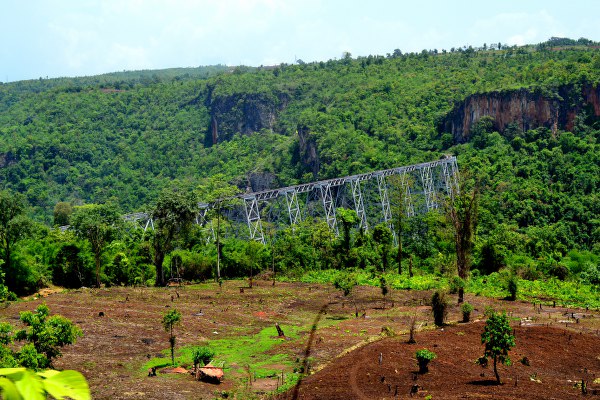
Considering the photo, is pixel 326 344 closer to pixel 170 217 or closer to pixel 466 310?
pixel 466 310

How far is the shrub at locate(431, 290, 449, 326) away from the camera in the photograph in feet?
85.8

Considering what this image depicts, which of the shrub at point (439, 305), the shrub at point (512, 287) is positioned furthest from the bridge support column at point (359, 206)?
the shrub at point (439, 305)

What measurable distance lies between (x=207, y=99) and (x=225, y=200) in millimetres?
117761

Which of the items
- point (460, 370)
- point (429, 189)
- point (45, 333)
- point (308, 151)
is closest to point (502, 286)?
point (460, 370)

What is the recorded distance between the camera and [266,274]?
2078 inches

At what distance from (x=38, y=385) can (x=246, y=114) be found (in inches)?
5857

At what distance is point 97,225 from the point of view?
131ft

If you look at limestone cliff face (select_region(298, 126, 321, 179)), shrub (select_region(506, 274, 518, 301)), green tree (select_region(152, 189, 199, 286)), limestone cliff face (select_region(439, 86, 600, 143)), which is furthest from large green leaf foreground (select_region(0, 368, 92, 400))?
limestone cliff face (select_region(298, 126, 321, 179))

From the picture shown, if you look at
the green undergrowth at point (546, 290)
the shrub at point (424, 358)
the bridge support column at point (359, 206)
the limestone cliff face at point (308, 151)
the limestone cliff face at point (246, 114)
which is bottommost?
the green undergrowth at point (546, 290)

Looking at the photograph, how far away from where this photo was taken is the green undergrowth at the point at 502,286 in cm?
3583

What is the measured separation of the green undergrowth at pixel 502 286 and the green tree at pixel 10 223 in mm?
19327

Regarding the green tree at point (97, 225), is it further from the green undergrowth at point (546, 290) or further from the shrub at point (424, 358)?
the shrub at point (424, 358)

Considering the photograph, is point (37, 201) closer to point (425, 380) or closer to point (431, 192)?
point (431, 192)

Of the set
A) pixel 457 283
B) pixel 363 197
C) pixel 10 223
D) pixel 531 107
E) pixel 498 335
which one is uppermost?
pixel 531 107
